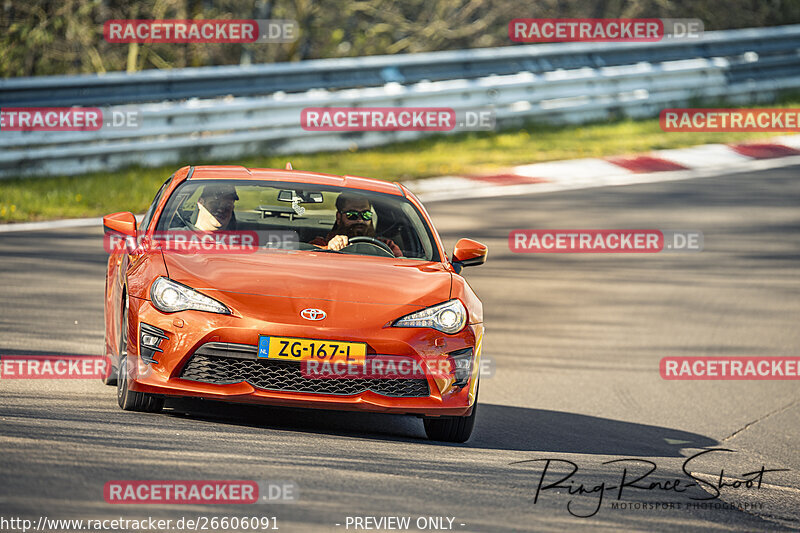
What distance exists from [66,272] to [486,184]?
21.6ft

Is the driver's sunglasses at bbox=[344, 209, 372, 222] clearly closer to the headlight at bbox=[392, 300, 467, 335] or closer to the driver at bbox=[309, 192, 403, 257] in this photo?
the driver at bbox=[309, 192, 403, 257]

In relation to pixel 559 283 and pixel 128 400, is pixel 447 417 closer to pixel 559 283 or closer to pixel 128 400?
pixel 128 400

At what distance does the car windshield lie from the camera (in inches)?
281

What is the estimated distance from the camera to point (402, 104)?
17.6m

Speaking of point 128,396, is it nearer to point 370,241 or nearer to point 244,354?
point 244,354

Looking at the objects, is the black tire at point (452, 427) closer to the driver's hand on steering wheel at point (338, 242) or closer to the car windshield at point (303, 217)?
the car windshield at point (303, 217)

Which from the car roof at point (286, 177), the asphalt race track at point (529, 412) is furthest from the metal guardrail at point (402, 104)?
the car roof at point (286, 177)

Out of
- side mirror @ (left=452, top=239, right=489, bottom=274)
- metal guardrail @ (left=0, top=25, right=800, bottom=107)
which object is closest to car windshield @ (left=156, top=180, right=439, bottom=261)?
side mirror @ (left=452, top=239, right=489, bottom=274)

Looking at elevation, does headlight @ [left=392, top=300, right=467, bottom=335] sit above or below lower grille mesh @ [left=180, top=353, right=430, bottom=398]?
above
